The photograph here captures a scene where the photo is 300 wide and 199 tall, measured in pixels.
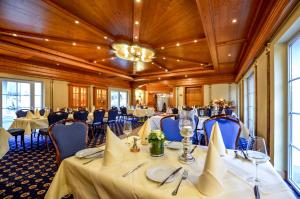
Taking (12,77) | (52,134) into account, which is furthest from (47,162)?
(12,77)

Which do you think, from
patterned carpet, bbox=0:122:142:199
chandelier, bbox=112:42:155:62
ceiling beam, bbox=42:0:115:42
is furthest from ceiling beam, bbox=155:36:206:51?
patterned carpet, bbox=0:122:142:199

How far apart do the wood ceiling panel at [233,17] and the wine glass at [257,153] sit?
7.07 ft

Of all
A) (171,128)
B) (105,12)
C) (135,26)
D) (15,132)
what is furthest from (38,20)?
(171,128)

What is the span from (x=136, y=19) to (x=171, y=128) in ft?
7.30

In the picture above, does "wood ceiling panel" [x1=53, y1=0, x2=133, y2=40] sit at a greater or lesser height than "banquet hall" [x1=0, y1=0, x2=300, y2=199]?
greater

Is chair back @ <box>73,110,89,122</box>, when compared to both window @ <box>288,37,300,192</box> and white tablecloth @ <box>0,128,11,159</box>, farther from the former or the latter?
window @ <box>288,37,300,192</box>

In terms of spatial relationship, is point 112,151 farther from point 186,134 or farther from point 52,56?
point 52,56

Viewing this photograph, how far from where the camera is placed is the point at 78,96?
26.2 ft

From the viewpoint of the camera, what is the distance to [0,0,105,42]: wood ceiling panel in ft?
8.96

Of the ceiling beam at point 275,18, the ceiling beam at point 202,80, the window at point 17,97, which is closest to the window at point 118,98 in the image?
the ceiling beam at point 202,80

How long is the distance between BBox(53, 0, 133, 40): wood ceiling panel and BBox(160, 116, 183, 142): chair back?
2.10 metres

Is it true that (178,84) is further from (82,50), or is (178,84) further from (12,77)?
(12,77)

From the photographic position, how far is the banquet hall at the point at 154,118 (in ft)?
3.20

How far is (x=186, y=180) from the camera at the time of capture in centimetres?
93
